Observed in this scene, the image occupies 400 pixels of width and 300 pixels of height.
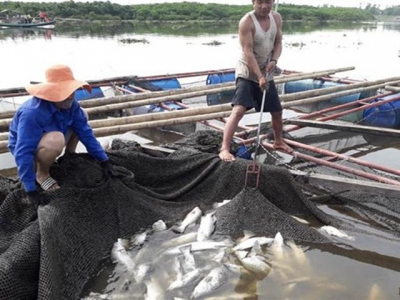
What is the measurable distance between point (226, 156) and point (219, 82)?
6.31 m

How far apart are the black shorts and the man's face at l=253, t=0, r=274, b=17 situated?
0.87 metres

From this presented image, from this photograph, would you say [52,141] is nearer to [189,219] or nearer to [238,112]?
[189,219]

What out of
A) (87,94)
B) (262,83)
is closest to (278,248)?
(262,83)

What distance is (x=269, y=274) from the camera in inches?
143

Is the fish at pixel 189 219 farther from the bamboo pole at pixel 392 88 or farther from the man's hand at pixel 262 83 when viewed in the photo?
the bamboo pole at pixel 392 88

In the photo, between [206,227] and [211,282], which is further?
[206,227]

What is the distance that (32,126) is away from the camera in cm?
352

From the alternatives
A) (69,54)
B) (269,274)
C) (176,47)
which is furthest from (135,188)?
(176,47)

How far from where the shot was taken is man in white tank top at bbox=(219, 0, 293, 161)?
489 centimetres

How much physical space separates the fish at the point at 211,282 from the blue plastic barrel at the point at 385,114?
613 cm

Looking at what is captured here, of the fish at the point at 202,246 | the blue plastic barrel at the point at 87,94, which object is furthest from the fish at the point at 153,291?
the blue plastic barrel at the point at 87,94

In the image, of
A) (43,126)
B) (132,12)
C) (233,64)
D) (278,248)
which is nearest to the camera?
(43,126)

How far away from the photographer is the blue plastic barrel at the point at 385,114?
8.27 metres

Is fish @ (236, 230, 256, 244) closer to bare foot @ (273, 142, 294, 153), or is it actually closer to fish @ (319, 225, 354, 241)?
fish @ (319, 225, 354, 241)
